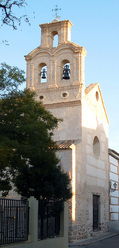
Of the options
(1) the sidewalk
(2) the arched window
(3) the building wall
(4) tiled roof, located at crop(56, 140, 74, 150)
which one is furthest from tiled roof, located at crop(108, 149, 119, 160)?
(4) tiled roof, located at crop(56, 140, 74, 150)

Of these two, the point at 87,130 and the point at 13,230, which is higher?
the point at 87,130

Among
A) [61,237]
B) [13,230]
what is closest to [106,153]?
[61,237]

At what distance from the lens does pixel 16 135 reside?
15.7 metres

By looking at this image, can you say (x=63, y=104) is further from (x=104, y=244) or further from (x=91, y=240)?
(x=104, y=244)

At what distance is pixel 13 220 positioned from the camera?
13.7m

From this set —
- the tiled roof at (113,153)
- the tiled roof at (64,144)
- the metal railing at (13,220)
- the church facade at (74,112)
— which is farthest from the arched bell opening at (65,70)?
the metal railing at (13,220)

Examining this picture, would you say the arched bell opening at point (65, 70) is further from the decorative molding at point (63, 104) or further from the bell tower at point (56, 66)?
the decorative molding at point (63, 104)

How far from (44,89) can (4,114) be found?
1162 centimetres

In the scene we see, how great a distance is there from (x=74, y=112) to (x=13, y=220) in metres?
13.3

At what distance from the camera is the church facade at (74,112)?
81.5 feet

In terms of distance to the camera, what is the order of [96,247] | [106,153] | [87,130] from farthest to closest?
1. [106,153]
2. [87,130]
3. [96,247]

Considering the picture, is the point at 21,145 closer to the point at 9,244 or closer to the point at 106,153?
the point at 9,244

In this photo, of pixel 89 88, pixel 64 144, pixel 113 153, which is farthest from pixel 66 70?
pixel 113 153

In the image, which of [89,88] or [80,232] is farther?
[89,88]
